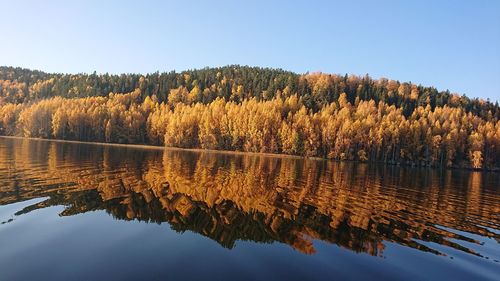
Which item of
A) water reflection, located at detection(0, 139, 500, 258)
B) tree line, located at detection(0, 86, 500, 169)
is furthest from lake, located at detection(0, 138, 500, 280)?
tree line, located at detection(0, 86, 500, 169)

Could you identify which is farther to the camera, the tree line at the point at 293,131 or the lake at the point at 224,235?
the tree line at the point at 293,131

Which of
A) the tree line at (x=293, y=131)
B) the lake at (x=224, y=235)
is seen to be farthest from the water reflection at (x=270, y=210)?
the tree line at (x=293, y=131)

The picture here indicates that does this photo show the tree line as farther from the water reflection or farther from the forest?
the water reflection

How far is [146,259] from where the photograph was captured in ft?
56.4

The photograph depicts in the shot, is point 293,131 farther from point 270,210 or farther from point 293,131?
point 270,210

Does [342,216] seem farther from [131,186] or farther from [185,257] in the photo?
[131,186]

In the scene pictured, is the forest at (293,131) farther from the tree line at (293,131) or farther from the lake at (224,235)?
the lake at (224,235)

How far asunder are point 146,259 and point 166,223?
6.59 metres

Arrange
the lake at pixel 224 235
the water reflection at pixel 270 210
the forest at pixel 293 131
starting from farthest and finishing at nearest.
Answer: the forest at pixel 293 131
the water reflection at pixel 270 210
the lake at pixel 224 235

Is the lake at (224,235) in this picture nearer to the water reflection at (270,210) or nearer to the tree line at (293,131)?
the water reflection at (270,210)

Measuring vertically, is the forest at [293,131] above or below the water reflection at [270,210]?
above

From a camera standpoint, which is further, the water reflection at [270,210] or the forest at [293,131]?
the forest at [293,131]

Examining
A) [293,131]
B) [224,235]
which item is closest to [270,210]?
[224,235]

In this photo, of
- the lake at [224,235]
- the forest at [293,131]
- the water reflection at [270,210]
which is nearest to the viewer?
the lake at [224,235]
